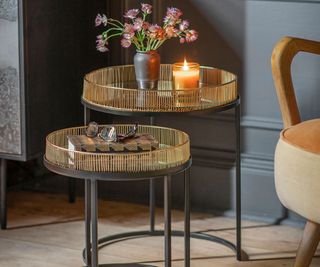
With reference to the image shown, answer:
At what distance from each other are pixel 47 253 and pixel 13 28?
27.1 inches

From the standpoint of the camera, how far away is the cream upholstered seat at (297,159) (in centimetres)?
227

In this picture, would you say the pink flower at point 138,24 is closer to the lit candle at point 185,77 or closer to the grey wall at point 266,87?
the lit candle at point 185,77

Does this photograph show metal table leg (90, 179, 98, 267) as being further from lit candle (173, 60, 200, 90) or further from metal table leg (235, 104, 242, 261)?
metal table leg (235, 104, 242, 261)

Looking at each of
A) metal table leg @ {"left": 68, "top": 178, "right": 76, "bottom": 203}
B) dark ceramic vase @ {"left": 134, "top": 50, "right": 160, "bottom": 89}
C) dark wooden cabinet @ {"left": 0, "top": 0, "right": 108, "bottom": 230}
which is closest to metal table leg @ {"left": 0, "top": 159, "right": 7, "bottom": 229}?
dark wooden cabinet @ {"left": 0, "top": 0, "right": 108, "bottom": 230}

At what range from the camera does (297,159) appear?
2285mm

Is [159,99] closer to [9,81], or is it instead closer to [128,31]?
[128,31]

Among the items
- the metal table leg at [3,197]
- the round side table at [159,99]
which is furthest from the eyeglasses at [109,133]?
the metal table leg at [3,197]

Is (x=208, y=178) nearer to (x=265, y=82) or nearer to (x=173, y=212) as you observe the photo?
(x=173, y=212)

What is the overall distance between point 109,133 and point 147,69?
0.34m

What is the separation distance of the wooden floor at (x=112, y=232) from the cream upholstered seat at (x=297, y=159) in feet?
0.96

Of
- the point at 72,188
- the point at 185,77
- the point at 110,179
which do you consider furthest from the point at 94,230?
the point at 72,188

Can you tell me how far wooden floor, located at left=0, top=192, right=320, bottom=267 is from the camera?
2693 mm

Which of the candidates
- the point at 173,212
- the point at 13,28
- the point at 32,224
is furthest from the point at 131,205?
the point at 13,28

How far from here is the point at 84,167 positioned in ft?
7.14
